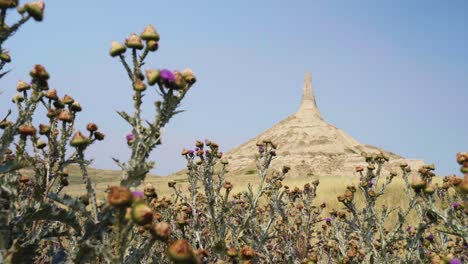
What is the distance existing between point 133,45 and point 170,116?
0.67 meters

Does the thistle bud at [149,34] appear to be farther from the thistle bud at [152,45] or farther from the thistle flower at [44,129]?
the thistle flower at [44,129]

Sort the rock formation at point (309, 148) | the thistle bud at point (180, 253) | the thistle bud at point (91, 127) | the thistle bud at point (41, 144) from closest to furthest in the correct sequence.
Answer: the thistle bud at point (180, 253) → the thistle bud at point (91, 127) → the thistle bud at point (41, 144) → the rock formation at point (309, 148)

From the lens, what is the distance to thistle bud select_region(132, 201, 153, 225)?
6.04 ft

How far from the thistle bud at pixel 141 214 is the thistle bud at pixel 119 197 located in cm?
4

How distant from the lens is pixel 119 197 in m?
1.83

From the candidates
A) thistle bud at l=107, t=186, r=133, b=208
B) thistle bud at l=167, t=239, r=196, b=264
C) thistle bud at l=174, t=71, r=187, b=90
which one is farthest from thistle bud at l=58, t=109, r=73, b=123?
thistle bud at l=167, t=239, r=196, b=264

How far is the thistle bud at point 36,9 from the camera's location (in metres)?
2.65

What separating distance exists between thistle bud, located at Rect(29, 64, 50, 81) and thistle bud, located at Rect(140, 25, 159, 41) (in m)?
0.81

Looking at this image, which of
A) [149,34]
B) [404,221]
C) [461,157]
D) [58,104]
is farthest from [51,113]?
[404,221]

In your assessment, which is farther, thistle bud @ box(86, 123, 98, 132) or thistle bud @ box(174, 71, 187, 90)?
thistle bud @ box(86, 123, 98, 132)

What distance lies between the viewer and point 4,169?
2492 millimetres

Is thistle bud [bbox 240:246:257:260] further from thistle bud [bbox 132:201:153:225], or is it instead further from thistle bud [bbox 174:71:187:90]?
thistle bud [bbox 174:71:187:90]

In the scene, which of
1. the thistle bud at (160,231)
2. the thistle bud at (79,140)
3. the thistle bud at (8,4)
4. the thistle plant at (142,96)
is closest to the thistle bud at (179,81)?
the thistle plant at (142,96)

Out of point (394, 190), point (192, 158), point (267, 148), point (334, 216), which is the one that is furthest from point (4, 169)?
point (394, 190)
